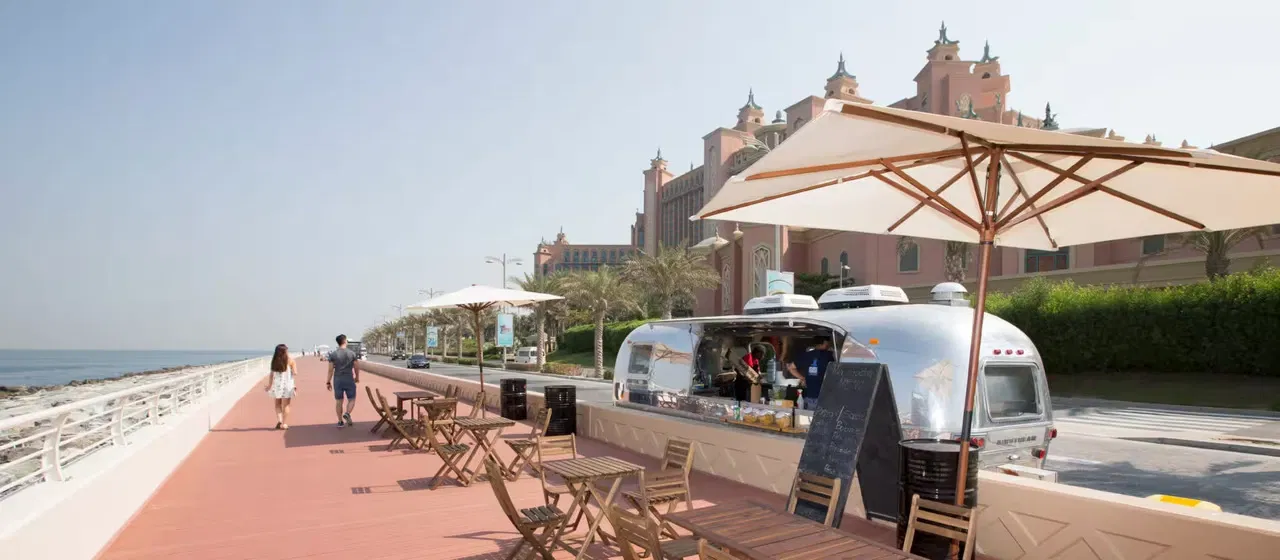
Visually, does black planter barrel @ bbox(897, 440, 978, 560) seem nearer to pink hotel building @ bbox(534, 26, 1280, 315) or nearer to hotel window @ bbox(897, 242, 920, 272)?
pink hotel building @ bbox(534, 26, 1280, 315)

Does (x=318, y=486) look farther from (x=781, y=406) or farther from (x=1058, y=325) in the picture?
(x=1058, y=325)

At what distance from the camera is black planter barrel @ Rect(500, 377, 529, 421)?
49.9 ft

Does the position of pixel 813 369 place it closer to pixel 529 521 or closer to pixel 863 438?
→ pixel 863 438

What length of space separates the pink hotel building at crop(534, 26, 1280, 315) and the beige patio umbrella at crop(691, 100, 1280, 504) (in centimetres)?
503

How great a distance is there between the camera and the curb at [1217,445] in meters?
13.3

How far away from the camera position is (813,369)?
9.80 m

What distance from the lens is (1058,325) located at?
27.9 metres

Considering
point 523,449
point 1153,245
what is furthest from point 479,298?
point 1153,245

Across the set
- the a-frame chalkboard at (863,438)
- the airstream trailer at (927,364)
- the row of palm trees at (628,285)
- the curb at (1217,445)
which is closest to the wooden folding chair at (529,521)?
the a-frame chalkboard at (863,438)

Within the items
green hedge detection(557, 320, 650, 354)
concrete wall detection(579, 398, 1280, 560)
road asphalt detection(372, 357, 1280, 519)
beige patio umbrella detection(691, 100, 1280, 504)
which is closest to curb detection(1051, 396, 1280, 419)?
road asphalt detection(372, 357, 1280, 519)

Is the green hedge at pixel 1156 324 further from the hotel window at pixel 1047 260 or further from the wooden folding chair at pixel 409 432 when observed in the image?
the wooden folding chair at pixel 409 432

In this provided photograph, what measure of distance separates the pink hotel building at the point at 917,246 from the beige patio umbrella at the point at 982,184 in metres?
5.03

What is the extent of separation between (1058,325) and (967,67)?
1326 inches

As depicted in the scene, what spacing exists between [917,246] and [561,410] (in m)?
33.9
